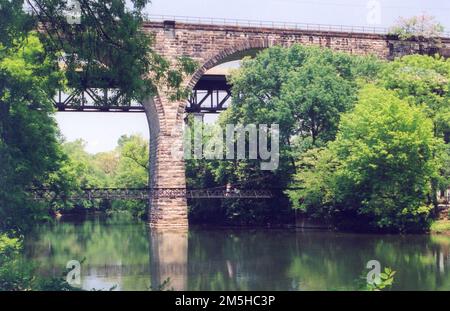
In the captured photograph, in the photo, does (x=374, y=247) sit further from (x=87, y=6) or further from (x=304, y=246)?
(x=87, y=6)

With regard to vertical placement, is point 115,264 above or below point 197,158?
below

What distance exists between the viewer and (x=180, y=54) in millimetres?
38281

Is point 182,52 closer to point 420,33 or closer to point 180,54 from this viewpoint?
point 180,54

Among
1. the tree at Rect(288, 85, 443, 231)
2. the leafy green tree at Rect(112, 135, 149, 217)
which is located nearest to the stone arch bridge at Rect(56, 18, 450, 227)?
the tree at Rect(288, 85, 443, 231)

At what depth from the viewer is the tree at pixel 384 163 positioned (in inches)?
1233

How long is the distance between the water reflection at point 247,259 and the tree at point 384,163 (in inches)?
67.7

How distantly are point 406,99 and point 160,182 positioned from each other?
14680 mm

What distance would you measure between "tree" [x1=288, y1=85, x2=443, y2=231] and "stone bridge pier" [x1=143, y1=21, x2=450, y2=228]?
804 centimetres

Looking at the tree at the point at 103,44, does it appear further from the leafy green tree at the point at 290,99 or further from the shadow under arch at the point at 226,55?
the shadow under arch at the point at 226,55

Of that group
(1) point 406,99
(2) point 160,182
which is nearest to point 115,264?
(2) point 160,182

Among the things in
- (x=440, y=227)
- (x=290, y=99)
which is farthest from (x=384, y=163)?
(x=290, y=99)

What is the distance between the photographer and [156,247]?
29203mm

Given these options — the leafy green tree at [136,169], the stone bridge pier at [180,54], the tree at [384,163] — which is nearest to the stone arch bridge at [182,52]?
the stone bridge pier at [180,54]

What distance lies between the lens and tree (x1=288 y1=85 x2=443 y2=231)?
3133 cm
